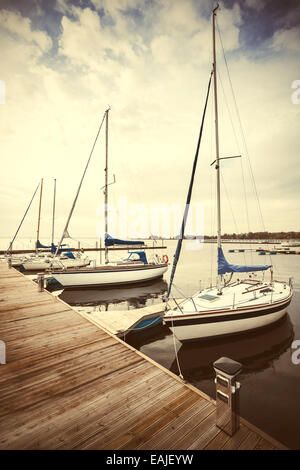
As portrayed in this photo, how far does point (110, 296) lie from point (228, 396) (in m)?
13.8

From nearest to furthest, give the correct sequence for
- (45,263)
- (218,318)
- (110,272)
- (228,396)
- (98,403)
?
(228,396) → (98,403) → (218,318) → (110,272) → (45,263)

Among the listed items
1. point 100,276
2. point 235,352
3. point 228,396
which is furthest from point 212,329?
point 100,276

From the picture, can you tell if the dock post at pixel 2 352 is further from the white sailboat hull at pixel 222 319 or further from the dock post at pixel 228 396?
the dock post at pixel 228 396

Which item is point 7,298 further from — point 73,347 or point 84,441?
point 84,441

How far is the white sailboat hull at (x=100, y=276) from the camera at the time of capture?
16141 millimetres

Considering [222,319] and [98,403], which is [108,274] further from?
[98,403]

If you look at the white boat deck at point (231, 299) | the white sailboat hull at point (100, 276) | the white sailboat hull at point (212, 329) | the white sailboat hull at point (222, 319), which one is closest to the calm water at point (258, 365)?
the white sailboat hull at point (212, 329)

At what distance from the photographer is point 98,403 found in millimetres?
3375

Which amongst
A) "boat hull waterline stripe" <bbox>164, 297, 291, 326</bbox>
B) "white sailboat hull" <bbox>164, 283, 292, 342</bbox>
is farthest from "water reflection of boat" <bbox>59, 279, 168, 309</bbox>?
"boat hull waterline stripe" <bbox>164, 297, 291, 326</bbox>

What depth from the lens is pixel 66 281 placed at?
16.3 meters

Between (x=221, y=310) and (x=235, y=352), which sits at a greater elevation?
(x=221, y=310)

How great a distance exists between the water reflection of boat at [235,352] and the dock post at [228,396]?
3935 mm
